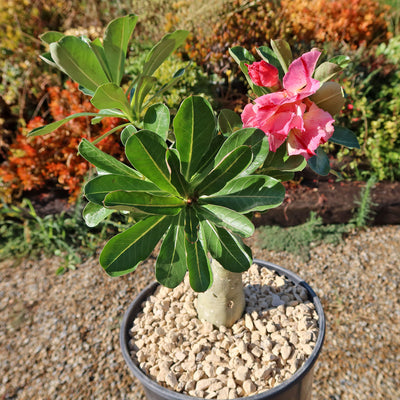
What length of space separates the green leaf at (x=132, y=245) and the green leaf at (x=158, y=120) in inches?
8.3

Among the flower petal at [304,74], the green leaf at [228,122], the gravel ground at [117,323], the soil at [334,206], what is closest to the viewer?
the flower petal at [304,74]

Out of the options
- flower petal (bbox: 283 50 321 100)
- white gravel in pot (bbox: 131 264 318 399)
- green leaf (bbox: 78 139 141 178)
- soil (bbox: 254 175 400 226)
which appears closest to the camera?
flower petal (bbox: 283 50 321 100)

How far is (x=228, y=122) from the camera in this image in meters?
0.90

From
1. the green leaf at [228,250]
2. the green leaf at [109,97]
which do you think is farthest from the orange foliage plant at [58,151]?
the green leaf at [228,250]

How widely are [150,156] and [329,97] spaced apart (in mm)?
412

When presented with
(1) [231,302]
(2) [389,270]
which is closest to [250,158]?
(1) [231,302]

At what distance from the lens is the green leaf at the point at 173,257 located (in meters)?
0.80

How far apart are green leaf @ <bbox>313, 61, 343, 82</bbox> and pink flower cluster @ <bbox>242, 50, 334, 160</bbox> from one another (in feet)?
0.13

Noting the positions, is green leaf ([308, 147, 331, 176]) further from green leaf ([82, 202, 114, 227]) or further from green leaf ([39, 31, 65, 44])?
green leaf ([39, 31, 65, 44])

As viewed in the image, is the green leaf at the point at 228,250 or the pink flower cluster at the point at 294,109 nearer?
the pink flower cluster at the point at 294,109

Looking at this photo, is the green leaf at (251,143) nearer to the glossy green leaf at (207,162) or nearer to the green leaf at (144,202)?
the glossy green leaf at (207,162)

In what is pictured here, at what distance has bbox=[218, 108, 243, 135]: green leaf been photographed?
0.89 metres

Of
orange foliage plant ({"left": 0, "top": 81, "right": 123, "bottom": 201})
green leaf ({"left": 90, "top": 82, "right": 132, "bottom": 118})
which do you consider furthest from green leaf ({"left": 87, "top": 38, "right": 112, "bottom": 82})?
orange foliage plant ({"left": 0, "top": 81, "right": 123, "bottom": 201})

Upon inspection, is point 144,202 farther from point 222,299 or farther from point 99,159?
point 222,299
